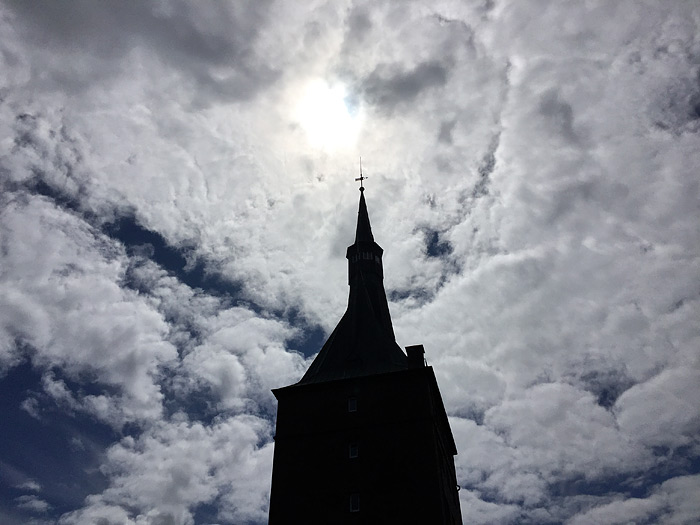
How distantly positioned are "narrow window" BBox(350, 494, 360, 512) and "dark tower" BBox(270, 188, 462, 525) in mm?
58

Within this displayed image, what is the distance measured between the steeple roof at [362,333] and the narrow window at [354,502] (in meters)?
8.34

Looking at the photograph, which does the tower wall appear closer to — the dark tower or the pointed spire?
the dark tower

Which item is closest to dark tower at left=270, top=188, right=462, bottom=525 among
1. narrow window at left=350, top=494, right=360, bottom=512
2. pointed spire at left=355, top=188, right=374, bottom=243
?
narrow window at left=350, top=494, right=360, bottom=512

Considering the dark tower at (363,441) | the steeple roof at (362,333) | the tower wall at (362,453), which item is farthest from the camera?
the steeple roof at (362,333)

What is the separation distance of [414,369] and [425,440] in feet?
15.9

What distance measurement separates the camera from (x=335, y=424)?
42.0 metres

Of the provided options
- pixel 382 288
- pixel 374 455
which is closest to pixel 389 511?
pixel 374 455

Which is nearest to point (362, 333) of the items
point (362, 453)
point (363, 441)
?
point (363, 441)

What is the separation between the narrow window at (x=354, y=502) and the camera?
38156 millimetres

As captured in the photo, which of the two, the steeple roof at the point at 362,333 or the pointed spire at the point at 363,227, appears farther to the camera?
the pointed spire at the point at 363,227

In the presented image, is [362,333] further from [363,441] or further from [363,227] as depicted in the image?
[363,227]

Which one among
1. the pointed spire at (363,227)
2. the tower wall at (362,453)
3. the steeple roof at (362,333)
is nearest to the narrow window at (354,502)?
the tower wall at (362,453)

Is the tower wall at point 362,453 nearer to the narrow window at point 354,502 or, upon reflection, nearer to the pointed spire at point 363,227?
the narrow window at point 354,502

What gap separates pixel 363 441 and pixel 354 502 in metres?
3.83
